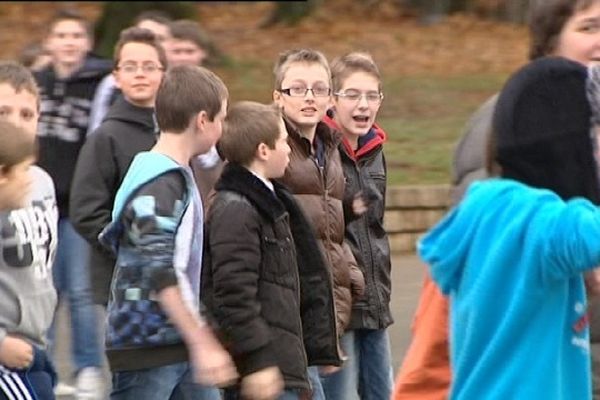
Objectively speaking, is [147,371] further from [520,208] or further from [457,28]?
[457,28]

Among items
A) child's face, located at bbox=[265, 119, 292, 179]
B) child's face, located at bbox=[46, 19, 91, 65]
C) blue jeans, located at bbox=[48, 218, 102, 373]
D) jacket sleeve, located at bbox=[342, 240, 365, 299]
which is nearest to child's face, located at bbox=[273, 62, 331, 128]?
jacket sleeve, located at bbox=[342, 240, 365, 299]

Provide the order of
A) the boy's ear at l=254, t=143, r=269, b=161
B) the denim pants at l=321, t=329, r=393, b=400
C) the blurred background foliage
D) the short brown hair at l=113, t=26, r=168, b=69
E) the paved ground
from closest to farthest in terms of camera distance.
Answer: the boy's ear at l=254, t=143, r=269, b=161
the denim pants at l=321, t=329, r=393, b=400
the short brown hair at l=113, t=26, r=168, b=69
the paved ground
the blurred background foliage

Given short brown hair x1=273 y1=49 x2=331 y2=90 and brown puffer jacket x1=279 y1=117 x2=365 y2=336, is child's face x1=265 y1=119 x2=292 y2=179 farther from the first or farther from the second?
short brown hair x1=273 y1=49 x2=331 y2=90

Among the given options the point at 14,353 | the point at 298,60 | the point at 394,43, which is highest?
the point at 298,60

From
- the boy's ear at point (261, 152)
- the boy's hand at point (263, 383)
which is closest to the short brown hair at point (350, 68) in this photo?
the boy's ear at point (261, 152)

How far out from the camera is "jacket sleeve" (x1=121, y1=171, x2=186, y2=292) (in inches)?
188

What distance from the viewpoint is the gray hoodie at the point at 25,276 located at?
4625mm

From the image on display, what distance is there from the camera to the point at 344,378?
625cm

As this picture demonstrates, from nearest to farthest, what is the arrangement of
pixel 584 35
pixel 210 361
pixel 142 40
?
pixel 584 35 → pixel 210 361 → pixel 142 40

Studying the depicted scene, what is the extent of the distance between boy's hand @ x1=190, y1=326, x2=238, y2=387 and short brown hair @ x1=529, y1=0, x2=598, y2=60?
1289 mm

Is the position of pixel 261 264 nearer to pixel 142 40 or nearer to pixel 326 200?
pixel 326 200

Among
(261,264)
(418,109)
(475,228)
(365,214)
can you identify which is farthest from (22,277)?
(418,109)

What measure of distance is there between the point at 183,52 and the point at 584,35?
376cm

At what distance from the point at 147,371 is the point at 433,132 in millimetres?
10042
